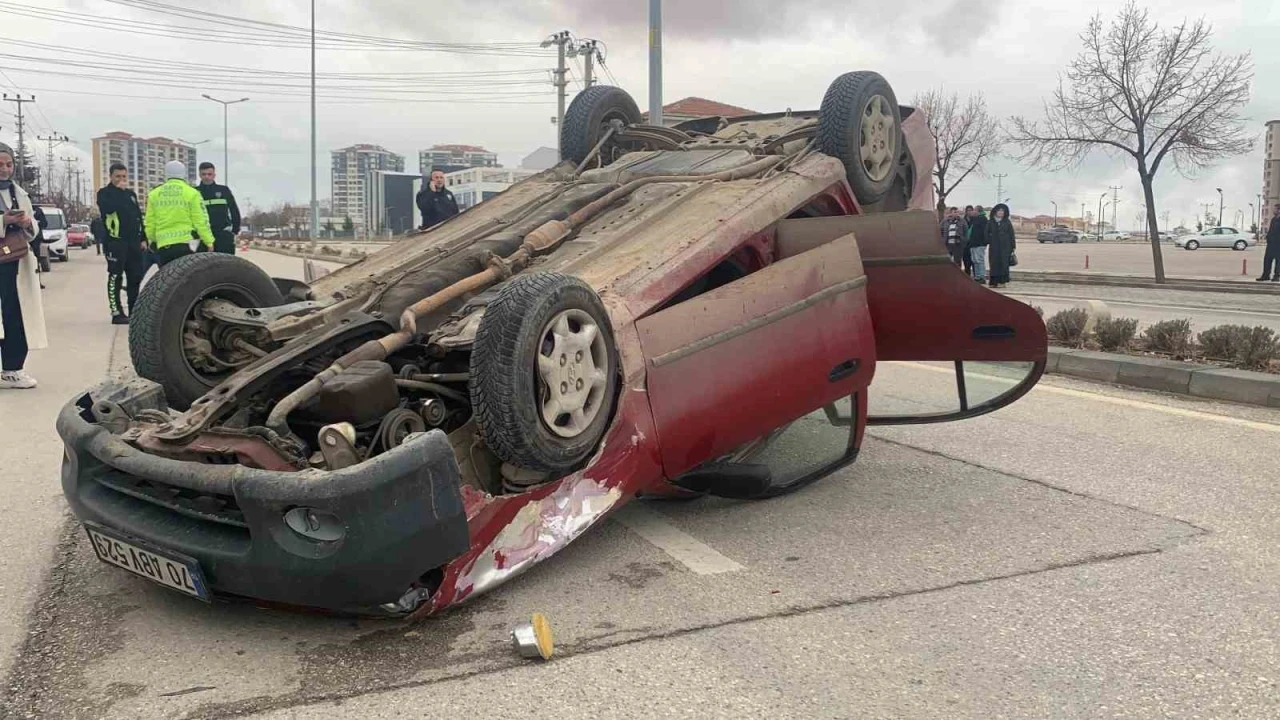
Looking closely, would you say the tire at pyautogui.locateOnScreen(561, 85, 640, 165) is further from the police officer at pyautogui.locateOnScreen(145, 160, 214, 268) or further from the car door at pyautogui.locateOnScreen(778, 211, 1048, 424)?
the police officer at pyautogui.locateOnScreen(145, 160, 214, 268)

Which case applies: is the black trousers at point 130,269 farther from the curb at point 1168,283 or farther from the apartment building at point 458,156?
the apartment building at point 458,156

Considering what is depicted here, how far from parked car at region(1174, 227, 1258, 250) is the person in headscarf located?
33075 mm

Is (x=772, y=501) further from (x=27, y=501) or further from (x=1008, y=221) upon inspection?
(x=1008, y=221)

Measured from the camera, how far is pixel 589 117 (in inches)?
236

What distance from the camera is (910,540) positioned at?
3832 millimetres

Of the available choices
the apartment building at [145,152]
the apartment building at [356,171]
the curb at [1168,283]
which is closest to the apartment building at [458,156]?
the apartment building at [356,171]

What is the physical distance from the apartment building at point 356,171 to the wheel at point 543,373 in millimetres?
100479

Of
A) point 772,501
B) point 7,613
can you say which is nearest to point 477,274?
point 772,501

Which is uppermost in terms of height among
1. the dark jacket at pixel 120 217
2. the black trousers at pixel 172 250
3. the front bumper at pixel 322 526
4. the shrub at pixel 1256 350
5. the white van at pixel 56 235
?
the white van at pixel 56 235

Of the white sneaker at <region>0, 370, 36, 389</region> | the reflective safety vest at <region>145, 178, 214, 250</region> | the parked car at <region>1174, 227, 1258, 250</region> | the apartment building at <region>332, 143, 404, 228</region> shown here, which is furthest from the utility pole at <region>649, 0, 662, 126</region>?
the apartment building at <region>332, 143, 404, 228</region>

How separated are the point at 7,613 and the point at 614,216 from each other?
2832 mm

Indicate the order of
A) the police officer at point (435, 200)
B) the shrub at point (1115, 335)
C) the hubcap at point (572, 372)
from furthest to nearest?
the police officer at point (435, 200)
the shrub at point (1115, 335)
the hubcap at point (572, 372)

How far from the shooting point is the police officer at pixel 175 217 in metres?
8.95

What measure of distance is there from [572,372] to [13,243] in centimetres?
542
